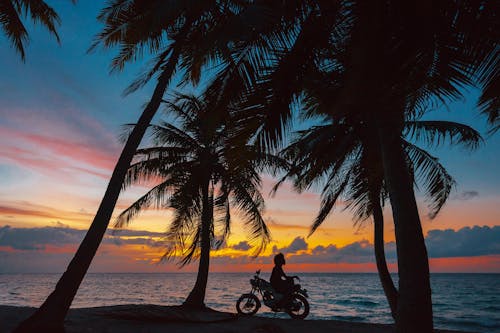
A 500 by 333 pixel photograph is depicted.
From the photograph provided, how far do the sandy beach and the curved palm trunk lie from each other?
0.92m

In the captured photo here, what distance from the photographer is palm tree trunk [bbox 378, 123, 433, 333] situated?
15.1ft

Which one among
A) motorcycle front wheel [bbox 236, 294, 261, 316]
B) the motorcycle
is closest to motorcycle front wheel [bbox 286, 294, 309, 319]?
the motorcycle

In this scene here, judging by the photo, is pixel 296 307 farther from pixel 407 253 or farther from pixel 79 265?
pixel 407 253

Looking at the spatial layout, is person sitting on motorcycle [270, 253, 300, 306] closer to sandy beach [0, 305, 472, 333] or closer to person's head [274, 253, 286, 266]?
person's head [274, 253, 286, 266]

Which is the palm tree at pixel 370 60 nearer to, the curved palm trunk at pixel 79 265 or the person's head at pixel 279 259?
the curved palm trunk at pixel 79 265

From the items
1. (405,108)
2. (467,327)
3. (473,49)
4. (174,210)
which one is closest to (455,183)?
(405,108)

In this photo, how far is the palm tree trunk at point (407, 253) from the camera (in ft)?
15.1

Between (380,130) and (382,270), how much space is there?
6.22 m

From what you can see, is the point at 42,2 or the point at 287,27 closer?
the point at 287,27

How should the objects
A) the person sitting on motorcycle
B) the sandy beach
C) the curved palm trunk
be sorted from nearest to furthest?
the curved palm trunk
the sandy beach
the person sitting on motorcycle

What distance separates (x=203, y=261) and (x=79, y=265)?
6.08 metres

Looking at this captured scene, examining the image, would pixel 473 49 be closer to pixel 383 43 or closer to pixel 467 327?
pixel 383 43

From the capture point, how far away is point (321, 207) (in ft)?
39.2

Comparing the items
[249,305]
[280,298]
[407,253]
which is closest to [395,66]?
[407,253]
